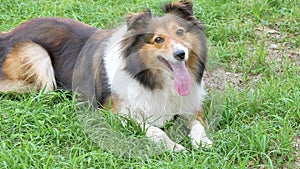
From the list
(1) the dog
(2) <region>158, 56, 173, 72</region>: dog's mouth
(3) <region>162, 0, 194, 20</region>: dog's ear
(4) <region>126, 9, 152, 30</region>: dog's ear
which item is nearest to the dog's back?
(1) the dog

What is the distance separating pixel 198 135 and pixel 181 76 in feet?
1.54

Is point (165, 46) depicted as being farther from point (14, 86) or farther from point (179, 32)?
point (14, 86)

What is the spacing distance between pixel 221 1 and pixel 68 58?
2.35m

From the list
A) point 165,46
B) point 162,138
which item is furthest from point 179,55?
point 162,138

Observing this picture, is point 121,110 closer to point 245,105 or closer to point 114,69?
point 114,69

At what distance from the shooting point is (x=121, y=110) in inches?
168

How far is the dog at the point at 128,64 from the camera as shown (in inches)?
158

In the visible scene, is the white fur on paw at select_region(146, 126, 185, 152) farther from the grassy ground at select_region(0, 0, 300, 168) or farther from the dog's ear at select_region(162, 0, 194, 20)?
the dog's ear at select_region(162, 0, 194, 20)

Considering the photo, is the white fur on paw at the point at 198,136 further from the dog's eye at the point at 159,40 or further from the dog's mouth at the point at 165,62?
the dog's eye at the point at 159,40

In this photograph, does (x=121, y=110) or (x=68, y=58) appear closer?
(x=121, y=110)

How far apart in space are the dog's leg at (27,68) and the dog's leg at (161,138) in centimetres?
116

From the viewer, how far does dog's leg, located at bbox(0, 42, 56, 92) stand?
4.79 metres

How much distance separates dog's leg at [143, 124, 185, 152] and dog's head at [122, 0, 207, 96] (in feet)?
1.06

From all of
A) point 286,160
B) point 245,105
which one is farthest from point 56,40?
point 286,160
